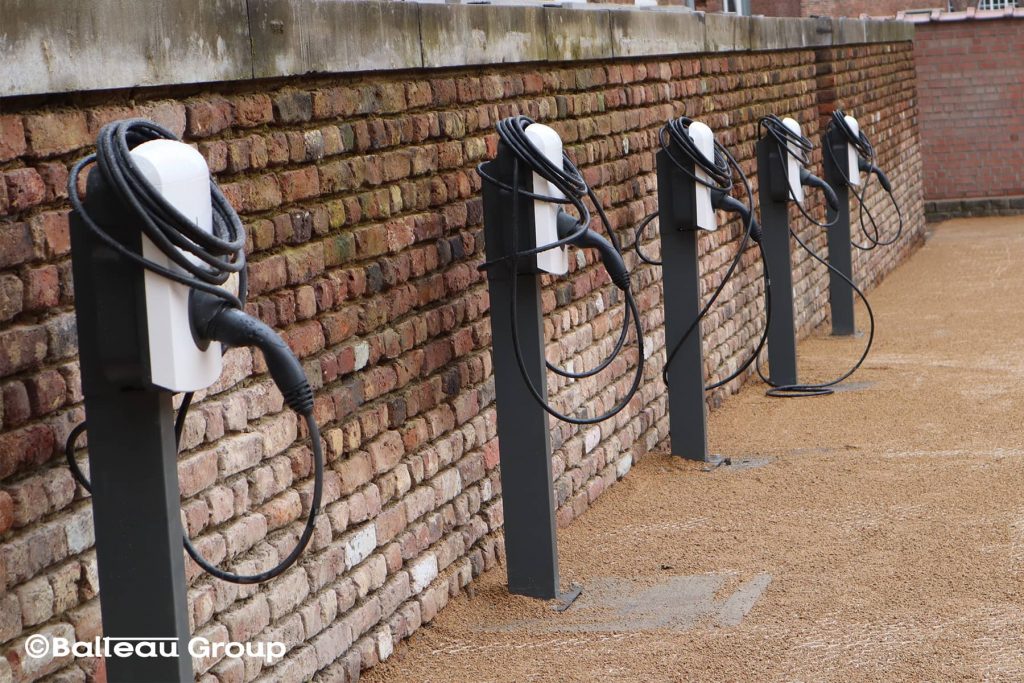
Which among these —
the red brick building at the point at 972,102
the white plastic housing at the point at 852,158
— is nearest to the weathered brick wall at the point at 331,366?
the white plastic housing at the point at 852,158

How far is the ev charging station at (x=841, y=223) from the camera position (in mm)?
9766

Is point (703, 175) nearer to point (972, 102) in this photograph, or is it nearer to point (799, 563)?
point (799, 563)

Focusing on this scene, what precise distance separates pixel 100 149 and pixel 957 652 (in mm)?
2695

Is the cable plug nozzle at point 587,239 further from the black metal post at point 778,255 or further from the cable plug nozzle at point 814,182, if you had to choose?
the cable plug nozzle at point 814,182

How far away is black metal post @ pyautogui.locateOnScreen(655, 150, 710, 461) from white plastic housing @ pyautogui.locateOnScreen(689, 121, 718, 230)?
4 centimetres

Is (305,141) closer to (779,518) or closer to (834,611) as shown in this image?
(834,611)

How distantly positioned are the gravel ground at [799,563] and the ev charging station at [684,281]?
20cm

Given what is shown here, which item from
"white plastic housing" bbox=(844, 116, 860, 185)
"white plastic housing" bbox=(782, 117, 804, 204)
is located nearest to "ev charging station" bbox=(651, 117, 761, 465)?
"white plastic housing" bbox=(782, 117, 804, 204)

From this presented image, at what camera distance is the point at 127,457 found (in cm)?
250

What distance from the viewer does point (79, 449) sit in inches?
112

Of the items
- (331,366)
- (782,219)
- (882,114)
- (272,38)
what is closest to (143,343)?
(272,38)

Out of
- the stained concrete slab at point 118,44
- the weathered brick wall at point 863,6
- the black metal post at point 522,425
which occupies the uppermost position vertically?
the weathered brick wall at point 863,6

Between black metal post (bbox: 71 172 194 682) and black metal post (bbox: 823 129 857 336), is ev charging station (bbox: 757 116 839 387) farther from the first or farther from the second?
black metal post (bbox: 71 172 194 682)

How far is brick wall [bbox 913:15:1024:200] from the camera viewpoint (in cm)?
2075
